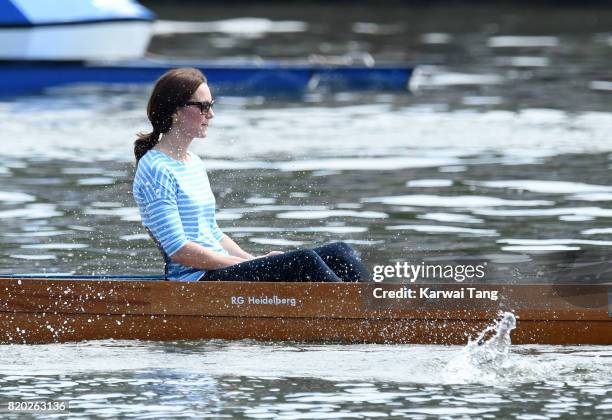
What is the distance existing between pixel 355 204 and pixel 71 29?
10.4 meters

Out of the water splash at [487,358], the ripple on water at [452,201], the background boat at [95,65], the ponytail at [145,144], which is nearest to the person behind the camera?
the water splash at [487,358]

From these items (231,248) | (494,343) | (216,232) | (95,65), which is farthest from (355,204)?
(95,65)

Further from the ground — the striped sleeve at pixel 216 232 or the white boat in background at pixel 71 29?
the white boat in background at pixel 71 29

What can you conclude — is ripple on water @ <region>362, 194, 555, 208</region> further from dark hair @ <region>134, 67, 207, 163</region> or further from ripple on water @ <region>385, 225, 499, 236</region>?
dark hair @ <region>134, 67, 207, 163</region>

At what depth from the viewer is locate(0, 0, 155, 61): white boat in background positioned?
24703 millimetres

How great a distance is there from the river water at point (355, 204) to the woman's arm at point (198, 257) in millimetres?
526

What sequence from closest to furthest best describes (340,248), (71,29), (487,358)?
1. (487,358)
2. (340,248)
3. (71,29)

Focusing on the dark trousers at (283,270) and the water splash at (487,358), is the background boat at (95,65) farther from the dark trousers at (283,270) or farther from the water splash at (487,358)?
the water splash at (487,358)

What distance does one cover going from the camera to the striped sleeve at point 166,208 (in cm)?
982

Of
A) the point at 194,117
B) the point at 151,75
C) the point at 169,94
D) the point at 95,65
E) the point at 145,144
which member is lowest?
the point at 145,144

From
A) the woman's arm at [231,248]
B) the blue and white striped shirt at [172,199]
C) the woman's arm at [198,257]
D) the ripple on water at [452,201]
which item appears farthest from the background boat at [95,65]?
the woman's arm at [198,257]

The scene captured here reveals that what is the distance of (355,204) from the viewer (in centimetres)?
1587

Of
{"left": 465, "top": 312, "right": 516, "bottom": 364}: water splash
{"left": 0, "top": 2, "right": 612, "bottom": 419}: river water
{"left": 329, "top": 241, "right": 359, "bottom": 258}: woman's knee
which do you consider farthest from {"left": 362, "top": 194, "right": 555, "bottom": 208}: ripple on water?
{"left": 465, "top": 312, "right": 516, "bottom": 364}: water splash

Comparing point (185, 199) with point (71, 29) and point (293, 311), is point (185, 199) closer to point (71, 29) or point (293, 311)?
point (293, 311)
